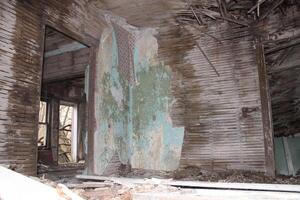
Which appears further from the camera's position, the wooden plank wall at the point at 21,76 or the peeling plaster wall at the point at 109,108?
the peeling plaster wall at the point at 109,108

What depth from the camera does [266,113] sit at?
384 centimetres

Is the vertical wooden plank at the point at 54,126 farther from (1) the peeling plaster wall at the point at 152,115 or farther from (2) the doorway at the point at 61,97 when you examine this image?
(1) the peeling plaster wall at the point at 152,115

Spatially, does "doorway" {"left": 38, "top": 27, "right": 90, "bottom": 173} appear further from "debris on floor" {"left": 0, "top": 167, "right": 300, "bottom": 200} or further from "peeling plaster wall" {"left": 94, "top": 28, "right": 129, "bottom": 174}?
"debris on floor" {"left": 0, "top": 167, "right": 300, "bottom": 200}

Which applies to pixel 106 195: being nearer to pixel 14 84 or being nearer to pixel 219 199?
pixel 219 199

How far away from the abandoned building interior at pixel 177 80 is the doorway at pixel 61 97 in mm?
295

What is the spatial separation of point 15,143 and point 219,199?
1894 mm

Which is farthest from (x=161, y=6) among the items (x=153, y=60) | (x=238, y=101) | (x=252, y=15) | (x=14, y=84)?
(x=14, y=84)

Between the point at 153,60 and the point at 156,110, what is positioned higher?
the point at 153,60

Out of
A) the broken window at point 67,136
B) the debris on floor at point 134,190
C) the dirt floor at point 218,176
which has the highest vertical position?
the broken window at point 67,136

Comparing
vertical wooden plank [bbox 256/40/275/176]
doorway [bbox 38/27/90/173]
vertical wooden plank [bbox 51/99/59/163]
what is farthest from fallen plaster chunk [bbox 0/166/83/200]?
vertical wooden plank [bbox 51/99/59/163]

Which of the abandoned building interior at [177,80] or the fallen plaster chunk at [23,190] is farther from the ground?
the abandoned building interior at [177,80]

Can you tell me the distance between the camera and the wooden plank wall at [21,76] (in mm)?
2811

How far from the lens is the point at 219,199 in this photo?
6.97 feet

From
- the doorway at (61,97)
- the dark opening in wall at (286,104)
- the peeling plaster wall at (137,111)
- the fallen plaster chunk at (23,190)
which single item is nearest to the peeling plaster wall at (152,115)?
the peeling plaster wall at (137,111)
